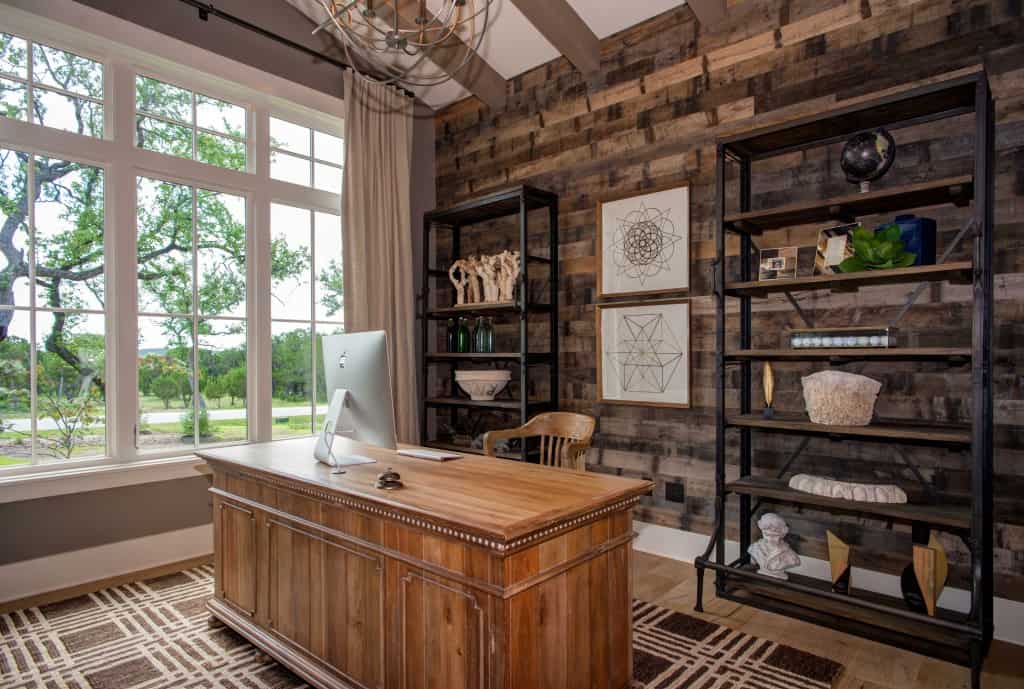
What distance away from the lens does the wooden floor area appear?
6.89 ft

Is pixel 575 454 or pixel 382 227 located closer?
pixel 575 454

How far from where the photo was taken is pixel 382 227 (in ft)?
14.0

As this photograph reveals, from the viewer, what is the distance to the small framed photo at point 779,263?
8.79 ft

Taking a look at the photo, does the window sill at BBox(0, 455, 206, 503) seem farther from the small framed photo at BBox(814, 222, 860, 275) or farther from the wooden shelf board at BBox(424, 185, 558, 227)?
the small framed photo at BBox(814, 222, 860, 275)

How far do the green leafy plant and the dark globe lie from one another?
0.26 m

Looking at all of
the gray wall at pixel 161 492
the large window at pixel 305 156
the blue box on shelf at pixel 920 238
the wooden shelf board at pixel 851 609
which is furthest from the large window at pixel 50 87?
the wooden shelf board at pixel 851 609

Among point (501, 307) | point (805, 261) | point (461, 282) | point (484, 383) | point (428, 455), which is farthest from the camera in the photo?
point (461, 282)

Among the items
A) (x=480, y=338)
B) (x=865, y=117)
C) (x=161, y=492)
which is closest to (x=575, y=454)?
(x=480, y=338)

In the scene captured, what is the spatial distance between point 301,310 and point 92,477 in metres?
1.55

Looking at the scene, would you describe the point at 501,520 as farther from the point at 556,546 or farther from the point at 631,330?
the point at 631,330

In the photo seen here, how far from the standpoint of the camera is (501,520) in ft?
4.75

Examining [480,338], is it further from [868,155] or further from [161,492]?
[868,155]

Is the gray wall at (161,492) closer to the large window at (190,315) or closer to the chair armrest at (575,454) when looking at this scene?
the large window at (190,315)

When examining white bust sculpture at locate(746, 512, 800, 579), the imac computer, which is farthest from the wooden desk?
white bust sculpture at locate(746, 512, 800, 579)
